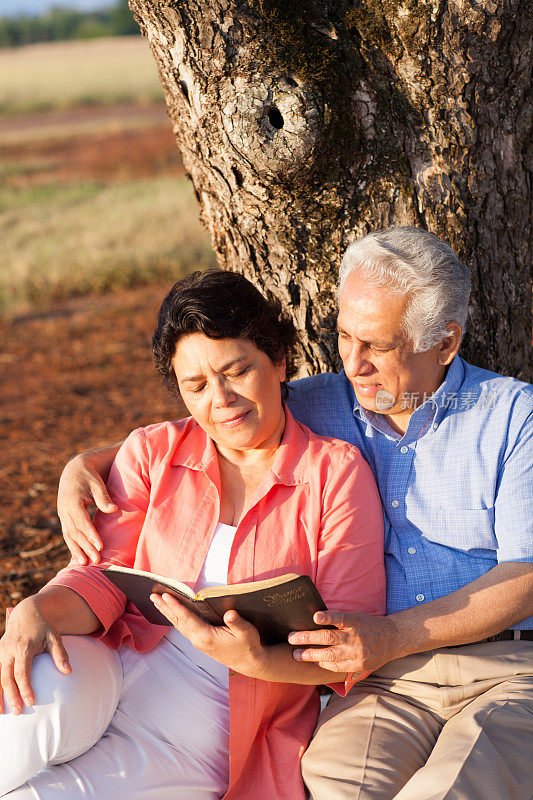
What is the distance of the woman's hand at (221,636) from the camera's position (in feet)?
7.61

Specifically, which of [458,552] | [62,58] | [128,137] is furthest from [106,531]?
[62,58]

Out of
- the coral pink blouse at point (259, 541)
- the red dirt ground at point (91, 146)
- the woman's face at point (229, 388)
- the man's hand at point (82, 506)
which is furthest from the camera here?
the red dirt ground at point (91, 146)

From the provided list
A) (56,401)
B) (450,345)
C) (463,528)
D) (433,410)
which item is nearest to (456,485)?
(463,528)

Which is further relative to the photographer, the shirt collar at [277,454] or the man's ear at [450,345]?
the man's ear at [450,345]

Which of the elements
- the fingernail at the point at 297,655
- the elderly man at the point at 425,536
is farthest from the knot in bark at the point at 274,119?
the fingernail at the point at 297,655

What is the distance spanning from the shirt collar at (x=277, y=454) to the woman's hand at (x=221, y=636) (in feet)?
1.71

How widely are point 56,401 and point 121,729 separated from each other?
4679 mm

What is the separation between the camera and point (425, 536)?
2.75m

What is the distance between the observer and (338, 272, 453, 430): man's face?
8.81ft

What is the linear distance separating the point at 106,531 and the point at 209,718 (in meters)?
0.68

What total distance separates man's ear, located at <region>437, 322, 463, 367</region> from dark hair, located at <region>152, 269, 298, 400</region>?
1.71ft

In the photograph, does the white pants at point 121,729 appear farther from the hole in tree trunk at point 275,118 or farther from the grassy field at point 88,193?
the grassy field at point 88,193

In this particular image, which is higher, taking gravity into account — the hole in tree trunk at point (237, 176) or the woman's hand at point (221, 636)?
the hole in tree trunk at point (237, 176)

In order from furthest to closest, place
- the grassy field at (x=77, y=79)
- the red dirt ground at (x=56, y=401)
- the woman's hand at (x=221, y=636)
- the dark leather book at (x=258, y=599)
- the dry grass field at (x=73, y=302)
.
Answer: the grassy field at (x=77, y=79), the dry grass field at (x=73, y=302), the red dirt ground at (x=56, y=401), the woman's hand at (x=221, y=636), the dark leather book at (x=258, y=599)
